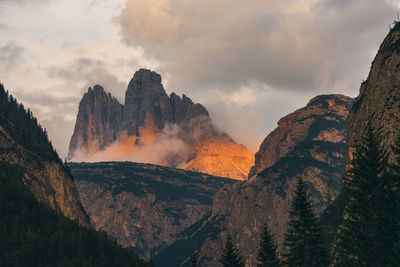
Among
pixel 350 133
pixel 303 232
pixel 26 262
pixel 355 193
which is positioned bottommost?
pixel 26 262

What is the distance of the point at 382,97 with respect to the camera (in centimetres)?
13525

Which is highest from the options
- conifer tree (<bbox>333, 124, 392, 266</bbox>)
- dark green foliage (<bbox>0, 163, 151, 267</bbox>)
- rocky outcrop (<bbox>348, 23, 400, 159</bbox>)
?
rocky outcrop (<bbox>348, 23, 400, 159</bbox>)

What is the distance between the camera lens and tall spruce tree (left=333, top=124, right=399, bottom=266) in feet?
208

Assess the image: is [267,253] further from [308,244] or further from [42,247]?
[42,247]

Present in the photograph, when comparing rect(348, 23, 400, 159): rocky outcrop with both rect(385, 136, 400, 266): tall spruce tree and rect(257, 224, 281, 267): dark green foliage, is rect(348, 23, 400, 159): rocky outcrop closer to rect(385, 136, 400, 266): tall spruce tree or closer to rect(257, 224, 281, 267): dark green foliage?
rect(257, 224, 281, 267): dark green foliage

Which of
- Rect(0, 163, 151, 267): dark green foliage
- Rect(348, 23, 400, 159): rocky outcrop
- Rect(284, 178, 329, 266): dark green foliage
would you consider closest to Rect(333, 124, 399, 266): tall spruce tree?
Rect(284, 178, 329, 266): dark green foliage

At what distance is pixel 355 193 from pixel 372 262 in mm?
8286

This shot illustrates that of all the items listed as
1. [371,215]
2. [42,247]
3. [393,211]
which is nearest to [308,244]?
[371,215]

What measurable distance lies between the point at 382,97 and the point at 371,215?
76596 millimetres

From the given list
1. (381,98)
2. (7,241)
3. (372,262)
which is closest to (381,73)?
(381,98)

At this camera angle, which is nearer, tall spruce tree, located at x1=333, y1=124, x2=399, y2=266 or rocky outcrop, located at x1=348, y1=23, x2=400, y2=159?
tall spruce tree, located at x1=333, y1=124, x2=399, y2=266

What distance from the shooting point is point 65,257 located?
176 metres

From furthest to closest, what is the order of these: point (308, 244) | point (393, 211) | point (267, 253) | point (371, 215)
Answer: point (267, 253)
point (308, 244)
point (371, 215)
point (393, 211)

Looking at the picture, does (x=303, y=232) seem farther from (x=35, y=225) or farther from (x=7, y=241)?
(x=35, y=225)
